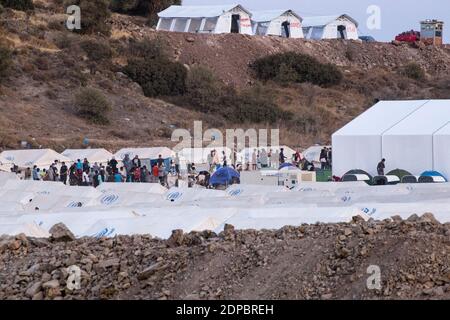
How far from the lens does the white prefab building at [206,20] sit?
225 ft

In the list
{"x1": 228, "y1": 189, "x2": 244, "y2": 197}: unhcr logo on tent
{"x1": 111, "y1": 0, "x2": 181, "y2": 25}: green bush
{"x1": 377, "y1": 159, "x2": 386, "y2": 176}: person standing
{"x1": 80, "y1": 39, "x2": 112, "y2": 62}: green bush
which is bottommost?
{"x1": 228, "y1": 189, "x2": 244, "y2": 197}: unhcr logo on tent

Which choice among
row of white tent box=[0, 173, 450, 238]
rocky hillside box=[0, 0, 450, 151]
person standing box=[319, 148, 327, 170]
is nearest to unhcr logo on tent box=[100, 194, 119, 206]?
row of white tent box=[0, 173, 450, 238]

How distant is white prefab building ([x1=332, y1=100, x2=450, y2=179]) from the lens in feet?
92.3

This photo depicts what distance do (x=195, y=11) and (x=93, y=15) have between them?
32.9 ft

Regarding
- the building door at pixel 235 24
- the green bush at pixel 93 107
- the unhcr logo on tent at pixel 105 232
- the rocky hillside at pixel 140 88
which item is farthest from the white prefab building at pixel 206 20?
the unhcr logo on tent at pixel 105 232

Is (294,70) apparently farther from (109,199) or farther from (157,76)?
(109,199)

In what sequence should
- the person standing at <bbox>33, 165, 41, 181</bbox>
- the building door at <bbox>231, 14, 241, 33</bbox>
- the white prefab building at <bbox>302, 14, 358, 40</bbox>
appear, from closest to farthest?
the person standing at <bbox>33, 165, 41, 181</bbox>, the building door at <bbox>231, 14, 241, 33</bbox>, the white prefab building at <bbox>302, 14, 358, 40</bbox>

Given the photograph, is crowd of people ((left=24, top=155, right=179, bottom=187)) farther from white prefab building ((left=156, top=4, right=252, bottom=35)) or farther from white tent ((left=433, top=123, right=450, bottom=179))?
white prefab building ((left=156, top=4, right=252, bottom=35))

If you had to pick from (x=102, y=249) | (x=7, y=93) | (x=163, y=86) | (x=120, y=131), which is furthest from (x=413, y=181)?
(x=163, y=86)

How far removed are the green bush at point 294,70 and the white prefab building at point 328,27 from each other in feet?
26.8

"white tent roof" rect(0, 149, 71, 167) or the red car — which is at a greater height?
the red car

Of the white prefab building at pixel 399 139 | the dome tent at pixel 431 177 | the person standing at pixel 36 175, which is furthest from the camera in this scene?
the person standing at pixel 36 175

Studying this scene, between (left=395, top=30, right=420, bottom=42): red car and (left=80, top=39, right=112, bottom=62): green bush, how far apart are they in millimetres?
25037

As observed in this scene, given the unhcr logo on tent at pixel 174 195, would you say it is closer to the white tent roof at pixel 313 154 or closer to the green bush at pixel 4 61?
the white tent roof at pixel 313 154
